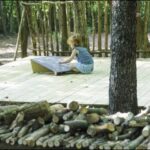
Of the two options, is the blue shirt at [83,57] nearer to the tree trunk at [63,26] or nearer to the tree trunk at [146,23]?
the tree trunk at [146,23]

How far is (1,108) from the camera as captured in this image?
199 inches

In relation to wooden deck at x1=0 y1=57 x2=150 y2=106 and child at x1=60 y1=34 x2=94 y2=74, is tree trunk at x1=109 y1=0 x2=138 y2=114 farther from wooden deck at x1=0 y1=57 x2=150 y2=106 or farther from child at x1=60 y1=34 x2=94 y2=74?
child at x1=60 y1=34 x2=94 y2=74

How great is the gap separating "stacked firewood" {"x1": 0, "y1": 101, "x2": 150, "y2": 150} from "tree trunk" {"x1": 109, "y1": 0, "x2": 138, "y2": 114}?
0.75 feet

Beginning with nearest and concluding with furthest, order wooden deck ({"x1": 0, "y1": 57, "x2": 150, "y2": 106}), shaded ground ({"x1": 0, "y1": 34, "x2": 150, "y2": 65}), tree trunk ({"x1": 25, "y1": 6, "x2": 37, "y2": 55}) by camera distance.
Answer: wooden deck ({"x1": 0, "y1": 57, "x2": 150, "y2": 106})
tree trunk ({"x1": 25, "y1": 6, "x2": 37, "y2": 55})
shaded ground ({"x1": 0, "y1": 34, "x2": 150, "y2": 65})

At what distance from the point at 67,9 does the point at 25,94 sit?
136 inches

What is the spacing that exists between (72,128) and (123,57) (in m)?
0.89

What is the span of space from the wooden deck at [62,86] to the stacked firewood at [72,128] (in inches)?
50.9

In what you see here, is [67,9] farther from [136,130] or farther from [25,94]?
[136,130]

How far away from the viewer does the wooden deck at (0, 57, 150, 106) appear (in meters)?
6.15

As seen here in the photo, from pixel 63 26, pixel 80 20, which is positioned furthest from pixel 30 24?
pixel 80 20

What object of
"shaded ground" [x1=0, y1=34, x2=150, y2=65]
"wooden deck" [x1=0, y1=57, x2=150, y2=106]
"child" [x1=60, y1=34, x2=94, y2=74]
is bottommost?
"shaded ground" [x1=0, y1=34, x2=150, y2=65]

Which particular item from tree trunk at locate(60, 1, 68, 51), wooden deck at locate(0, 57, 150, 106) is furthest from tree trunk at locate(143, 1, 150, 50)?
tree trunk at locate(60, 1, 68, 51)

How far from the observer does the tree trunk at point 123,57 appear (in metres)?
4.71

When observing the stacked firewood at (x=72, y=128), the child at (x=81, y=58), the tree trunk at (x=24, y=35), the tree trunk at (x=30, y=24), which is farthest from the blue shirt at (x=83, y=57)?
the tree trunk at (x=24, y=35)
